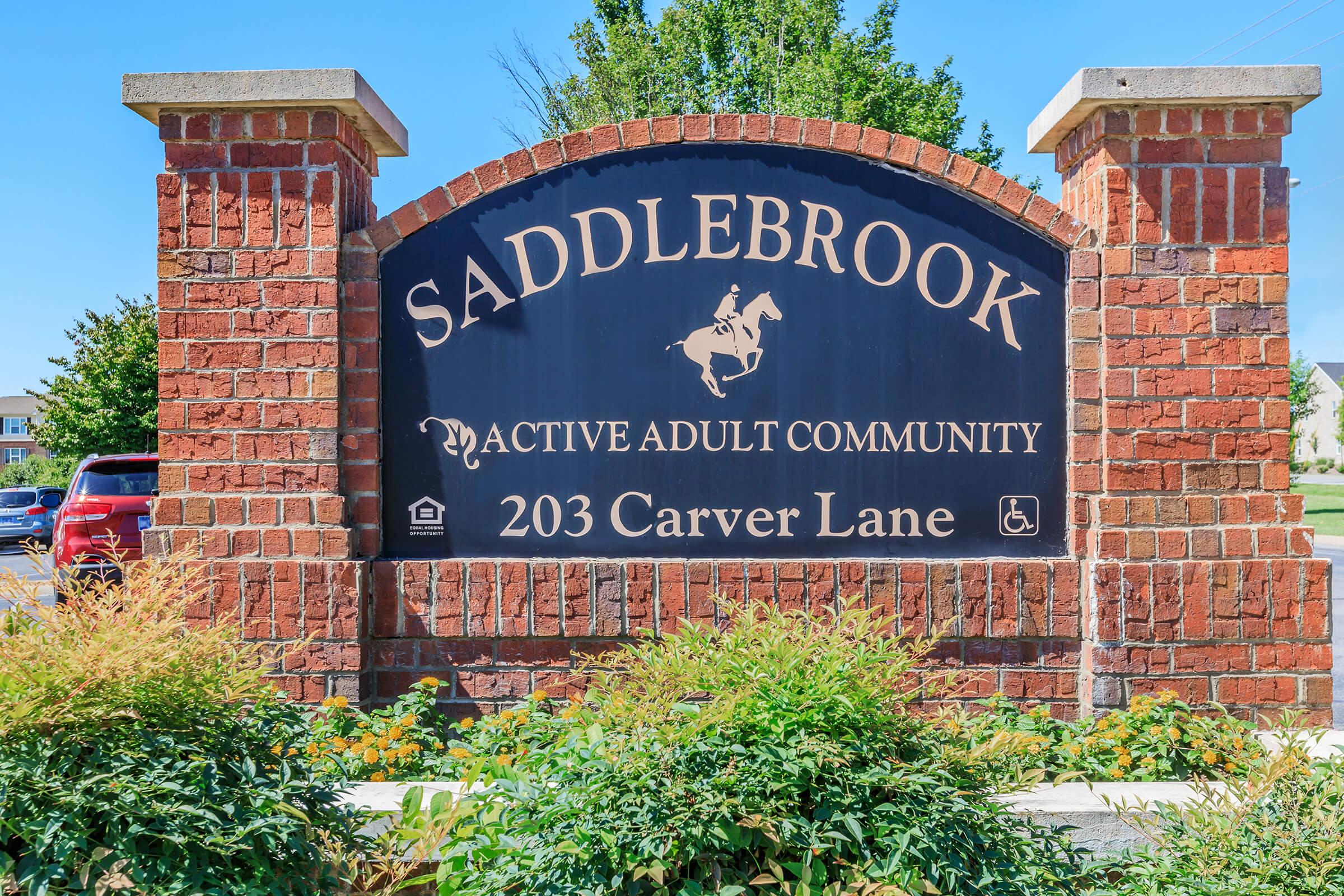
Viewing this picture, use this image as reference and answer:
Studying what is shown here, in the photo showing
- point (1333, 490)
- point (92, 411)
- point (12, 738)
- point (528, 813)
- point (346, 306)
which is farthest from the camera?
point (1333, 490)

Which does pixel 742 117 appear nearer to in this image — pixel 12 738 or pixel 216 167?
pixel 216 167

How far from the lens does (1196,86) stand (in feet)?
12.6

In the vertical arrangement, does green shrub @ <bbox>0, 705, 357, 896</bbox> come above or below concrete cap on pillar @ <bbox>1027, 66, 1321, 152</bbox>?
below

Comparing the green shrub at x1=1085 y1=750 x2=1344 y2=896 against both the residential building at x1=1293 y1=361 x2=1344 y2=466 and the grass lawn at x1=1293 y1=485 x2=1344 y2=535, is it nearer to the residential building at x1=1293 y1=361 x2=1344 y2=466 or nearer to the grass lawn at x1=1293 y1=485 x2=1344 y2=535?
the grass lawn at x1=1293 y1=485 x2=1344 y2=535

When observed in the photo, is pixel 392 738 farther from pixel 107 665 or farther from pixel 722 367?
pixel 722 367

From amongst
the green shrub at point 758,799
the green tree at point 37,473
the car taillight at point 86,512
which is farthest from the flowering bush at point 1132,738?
the green tree at point 37,473

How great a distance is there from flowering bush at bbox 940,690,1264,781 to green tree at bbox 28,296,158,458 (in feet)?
77.5

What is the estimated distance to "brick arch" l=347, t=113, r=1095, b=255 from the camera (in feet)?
13.0

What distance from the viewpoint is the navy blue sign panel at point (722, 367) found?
4012 millimetres

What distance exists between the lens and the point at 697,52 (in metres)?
20.2

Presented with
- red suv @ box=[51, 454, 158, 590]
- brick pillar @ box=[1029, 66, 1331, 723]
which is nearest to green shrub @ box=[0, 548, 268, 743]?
brick pillar @ box=[1029, 66, 1331, 723]

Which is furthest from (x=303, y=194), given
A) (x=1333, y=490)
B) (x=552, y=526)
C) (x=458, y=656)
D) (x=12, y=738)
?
(x=1333, y=490)

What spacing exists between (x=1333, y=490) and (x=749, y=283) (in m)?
54.6

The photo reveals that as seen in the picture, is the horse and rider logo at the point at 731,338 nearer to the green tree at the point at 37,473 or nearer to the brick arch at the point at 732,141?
the brick arch at the point at 732,141
